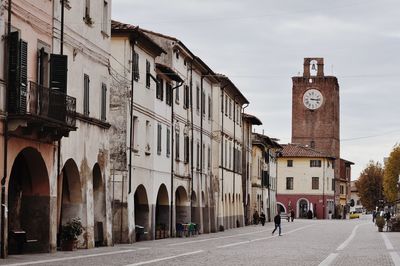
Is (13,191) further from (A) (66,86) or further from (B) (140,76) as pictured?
(B) (140,76)

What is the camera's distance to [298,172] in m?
140

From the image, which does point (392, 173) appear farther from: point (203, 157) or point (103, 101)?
point (103, 101)

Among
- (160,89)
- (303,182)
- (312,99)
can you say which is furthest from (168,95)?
(312,99)

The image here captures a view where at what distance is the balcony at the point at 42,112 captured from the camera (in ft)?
90.7

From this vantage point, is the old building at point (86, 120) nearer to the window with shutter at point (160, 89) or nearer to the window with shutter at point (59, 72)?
the window with shutter at point (59, 72)

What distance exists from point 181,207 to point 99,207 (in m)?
18.4

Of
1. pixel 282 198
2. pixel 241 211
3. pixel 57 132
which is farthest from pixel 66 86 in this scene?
pixel 282 198

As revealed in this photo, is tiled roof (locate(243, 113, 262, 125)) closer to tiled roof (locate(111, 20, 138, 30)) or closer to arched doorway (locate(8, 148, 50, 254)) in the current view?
tiled roof (locate(111, 20, 138, 30))

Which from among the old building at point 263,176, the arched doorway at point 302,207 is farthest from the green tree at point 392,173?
the arched doorway at point 302,207

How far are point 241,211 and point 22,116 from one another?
5596cm

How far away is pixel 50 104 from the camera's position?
1174 inches

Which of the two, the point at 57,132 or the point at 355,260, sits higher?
the point at 57,132

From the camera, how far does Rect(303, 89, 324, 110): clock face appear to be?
5610 inches

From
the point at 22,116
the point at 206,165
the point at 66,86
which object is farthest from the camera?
the point at 206,165
